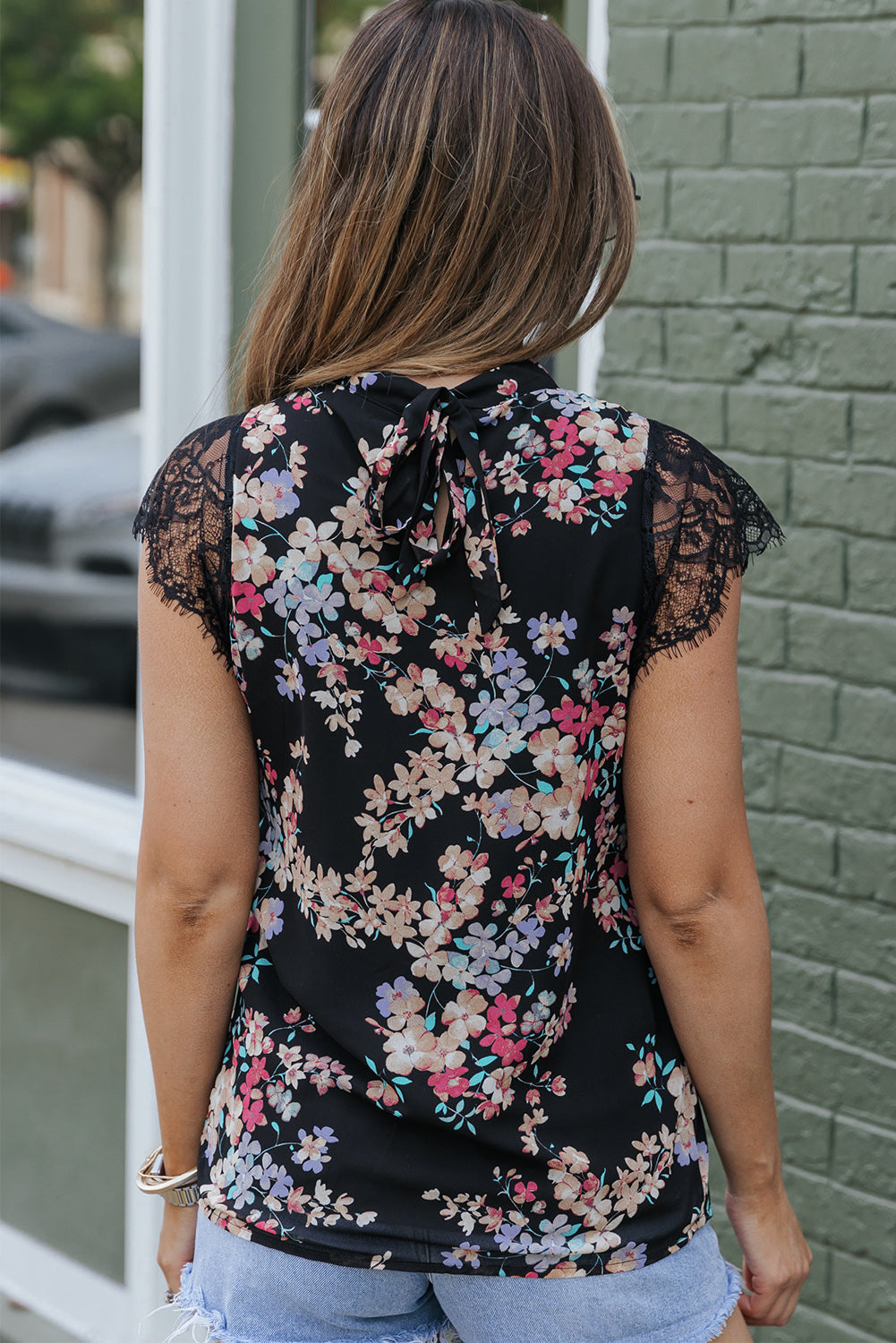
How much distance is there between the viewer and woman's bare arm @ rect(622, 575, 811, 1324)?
130cm

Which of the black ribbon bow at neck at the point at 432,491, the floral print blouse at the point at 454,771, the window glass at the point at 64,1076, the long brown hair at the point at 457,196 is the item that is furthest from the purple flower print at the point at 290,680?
the window glass at the point at 64,1076

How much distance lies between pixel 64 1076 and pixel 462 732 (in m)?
2.26

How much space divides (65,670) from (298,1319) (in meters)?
6.00

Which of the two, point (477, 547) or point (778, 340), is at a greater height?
point (778, 340)

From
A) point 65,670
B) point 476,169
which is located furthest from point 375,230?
point 65,670

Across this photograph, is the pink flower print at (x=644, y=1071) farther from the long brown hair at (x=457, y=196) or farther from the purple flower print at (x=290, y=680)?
the long brown hair at (x=457, y=196)

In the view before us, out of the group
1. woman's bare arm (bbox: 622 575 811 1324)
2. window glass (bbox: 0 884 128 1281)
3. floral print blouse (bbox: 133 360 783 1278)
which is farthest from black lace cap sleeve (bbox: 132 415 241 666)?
window glass (bbox: 0 884 128 1281)

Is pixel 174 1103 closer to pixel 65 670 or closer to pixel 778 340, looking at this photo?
pixel 778 340

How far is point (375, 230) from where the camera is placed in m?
1.30

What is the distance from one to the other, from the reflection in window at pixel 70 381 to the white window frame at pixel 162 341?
0.27m

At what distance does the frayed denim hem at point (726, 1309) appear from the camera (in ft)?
4.37

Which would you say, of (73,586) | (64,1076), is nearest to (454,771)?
(64,1076)

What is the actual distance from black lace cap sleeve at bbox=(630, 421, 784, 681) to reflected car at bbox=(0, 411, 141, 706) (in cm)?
583

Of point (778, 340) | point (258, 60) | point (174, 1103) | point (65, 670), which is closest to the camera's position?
point (174, 1103)
